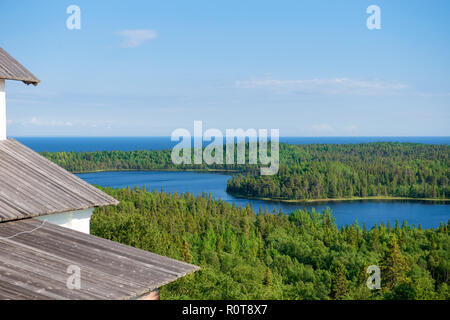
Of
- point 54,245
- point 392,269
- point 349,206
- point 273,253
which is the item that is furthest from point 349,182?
point 54,245

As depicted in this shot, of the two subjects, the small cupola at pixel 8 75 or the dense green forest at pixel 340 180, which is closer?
the small cupola at pixel 8 75

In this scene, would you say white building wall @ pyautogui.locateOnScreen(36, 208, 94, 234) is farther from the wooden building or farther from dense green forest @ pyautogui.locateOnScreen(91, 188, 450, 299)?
dense green forest @ pyautogui.locateOnScreen(91, 188, 450, 299)

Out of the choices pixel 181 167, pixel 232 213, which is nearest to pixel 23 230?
pixel 232 213

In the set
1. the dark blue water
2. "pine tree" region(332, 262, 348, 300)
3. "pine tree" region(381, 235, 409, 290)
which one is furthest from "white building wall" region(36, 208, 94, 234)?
the dark blue water

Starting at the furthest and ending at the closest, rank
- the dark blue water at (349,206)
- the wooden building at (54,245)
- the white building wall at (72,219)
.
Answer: the dark blue water at (349,206), the white building wall at (72,219), the wooden building at (54,245)

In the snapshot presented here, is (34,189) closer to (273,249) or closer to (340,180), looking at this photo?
(273,249)

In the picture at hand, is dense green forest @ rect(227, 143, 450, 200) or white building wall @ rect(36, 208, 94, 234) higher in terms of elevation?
white building wall @ rect(36, 208, 94, 234)

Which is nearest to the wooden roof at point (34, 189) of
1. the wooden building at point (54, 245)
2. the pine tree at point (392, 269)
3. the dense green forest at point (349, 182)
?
the wooden building at point (54, 245)

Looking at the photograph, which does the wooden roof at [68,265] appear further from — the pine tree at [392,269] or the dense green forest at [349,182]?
the dense green forest at [349,182]
